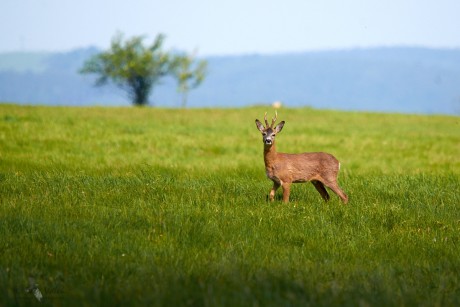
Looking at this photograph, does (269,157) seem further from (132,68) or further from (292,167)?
(132,68)

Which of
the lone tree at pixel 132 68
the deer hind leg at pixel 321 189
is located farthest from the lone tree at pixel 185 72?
the deer hind leg at pixel 321 189

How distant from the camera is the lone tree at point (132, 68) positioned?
260 ft

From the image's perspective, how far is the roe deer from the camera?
37.6ft

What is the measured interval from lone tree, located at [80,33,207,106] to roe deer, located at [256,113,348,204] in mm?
68089

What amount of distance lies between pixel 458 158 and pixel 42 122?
17.5 meters

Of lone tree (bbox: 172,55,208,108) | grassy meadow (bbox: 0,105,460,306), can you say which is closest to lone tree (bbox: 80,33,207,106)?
lone tree (bbox: 172,55,208,108)

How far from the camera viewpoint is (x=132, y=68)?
7894 cm

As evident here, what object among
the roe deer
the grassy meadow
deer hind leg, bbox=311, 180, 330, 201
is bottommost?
the grassy meadow

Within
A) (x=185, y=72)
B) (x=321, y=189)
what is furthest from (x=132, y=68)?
(x=321, y=189)

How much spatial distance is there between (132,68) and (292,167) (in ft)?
227

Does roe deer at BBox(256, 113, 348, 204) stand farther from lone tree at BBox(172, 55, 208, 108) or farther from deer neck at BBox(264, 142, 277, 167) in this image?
lone tree at BBox(172, 55, 208, 108)

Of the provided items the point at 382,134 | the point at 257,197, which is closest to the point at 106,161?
the point at 257,197

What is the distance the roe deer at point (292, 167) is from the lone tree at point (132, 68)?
68089mm

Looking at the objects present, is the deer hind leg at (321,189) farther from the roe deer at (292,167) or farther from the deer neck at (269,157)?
the deer neck at (269,157)
